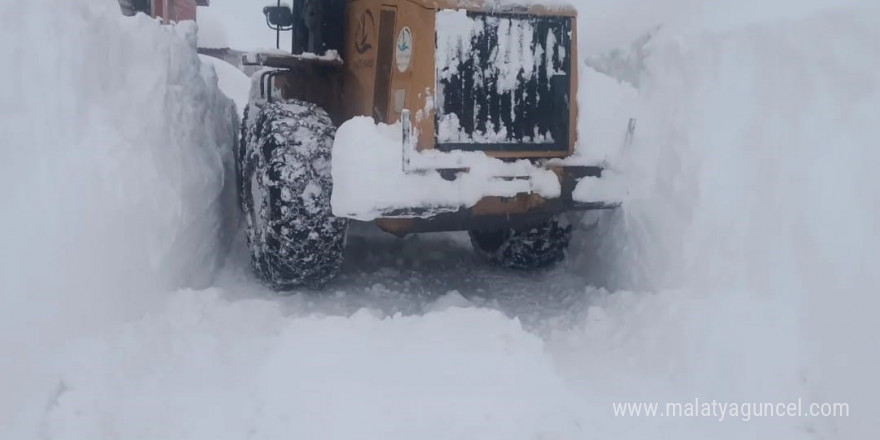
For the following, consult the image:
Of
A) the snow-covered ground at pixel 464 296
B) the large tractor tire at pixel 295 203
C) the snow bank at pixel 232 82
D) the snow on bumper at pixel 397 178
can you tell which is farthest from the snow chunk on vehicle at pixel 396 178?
the snow bank at pixel 232 82

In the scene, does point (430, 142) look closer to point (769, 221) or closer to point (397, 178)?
point (397, 178)

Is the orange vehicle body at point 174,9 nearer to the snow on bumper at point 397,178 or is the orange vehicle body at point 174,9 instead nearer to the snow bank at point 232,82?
the snow bank at point 232,82

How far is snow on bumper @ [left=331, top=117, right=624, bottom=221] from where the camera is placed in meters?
3.96

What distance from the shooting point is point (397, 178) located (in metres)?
3.97

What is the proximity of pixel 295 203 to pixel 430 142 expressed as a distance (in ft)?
2.78

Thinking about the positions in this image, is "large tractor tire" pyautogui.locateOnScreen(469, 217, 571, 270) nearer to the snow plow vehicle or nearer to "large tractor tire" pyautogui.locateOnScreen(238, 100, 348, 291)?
the snow plow vehicle

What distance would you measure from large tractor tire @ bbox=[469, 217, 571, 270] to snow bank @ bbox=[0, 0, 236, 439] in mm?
2036

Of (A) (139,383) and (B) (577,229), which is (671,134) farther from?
(A) (139,383)

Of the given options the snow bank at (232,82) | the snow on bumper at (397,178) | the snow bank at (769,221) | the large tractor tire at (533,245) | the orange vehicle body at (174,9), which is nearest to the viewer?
the snow bank at (769,221)

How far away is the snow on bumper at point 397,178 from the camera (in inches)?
156

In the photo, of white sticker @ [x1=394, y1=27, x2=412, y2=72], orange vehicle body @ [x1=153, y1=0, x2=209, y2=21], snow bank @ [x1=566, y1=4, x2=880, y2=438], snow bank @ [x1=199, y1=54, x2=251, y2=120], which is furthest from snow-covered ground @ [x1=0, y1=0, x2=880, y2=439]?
snow bank @ [x1=199, y1=54, x2=251, y2=120]

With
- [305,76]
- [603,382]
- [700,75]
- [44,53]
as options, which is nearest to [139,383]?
[44,53]

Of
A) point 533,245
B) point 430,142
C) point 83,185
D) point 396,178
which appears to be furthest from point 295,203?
point 533,245

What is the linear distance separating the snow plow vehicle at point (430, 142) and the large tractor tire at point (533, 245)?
0.80 meters
